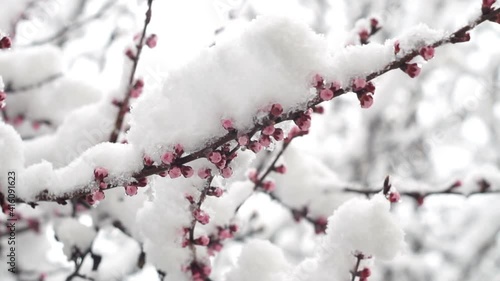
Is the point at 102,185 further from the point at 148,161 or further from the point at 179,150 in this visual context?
the point at 179,150

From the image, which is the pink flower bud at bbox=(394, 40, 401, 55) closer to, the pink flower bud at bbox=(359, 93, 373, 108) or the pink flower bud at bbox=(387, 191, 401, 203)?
the pink flower bud at bbox=(359, 93, 373, 108)

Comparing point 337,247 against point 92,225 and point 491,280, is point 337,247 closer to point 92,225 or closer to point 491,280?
point 92,225

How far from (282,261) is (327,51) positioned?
3.15 feet

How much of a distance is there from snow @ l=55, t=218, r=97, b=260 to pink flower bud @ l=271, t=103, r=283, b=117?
4.45 ft

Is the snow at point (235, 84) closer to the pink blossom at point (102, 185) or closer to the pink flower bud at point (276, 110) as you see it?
the pink flower bud at point (276, 110)

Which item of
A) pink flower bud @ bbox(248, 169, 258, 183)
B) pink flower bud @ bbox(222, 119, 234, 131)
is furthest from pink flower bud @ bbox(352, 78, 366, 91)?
pink flower bud @ bbox(248, 169, 258, 183)

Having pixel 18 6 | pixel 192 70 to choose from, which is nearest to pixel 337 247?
pixel 192 70

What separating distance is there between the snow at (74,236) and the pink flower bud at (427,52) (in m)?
1.69

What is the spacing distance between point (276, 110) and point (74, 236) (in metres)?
1.39

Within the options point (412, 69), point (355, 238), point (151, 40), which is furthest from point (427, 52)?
point (151, 40)

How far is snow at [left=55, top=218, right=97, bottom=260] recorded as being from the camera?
7.05ft

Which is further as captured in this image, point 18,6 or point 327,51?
point 18,6

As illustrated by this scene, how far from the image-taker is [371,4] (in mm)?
7324

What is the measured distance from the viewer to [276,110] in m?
1.23
